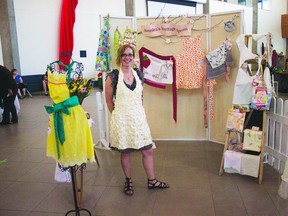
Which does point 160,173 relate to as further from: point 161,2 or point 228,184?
point 161,2

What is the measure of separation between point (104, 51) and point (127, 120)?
163cm

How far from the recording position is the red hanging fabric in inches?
407

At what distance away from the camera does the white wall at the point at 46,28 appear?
10.1 meters

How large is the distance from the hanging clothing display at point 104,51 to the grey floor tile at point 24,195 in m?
1.70

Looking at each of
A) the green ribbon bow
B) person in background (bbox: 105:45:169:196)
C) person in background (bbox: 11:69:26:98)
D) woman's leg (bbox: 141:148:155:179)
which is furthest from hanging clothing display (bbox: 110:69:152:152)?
person in background (bbox: 11:69:26:98)

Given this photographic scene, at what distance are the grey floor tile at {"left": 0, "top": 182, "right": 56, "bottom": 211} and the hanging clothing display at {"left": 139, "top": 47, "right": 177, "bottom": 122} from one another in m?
2.05

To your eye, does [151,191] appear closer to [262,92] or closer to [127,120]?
[127,120]

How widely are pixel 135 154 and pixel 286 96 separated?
5.97 meters

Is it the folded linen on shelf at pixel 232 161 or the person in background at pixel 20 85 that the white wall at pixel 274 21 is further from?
the folded linen on shelf at pixel 232 161

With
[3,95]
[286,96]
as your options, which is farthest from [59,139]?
[286,96]

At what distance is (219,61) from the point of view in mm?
4059

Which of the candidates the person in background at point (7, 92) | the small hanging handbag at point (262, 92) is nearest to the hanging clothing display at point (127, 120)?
the small hanging handbag at point (262, 92)

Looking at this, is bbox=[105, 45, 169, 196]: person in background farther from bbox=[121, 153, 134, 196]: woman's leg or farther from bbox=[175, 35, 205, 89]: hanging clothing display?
bbox=[175, 35, 205, 89]: hanging clothing display

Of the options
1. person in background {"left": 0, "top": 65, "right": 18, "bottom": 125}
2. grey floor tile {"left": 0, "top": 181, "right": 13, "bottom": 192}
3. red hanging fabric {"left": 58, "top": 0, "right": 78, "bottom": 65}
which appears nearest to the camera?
grey floor tile {"left": 0, "top": 181, "right": 13, "bottom": 192}
